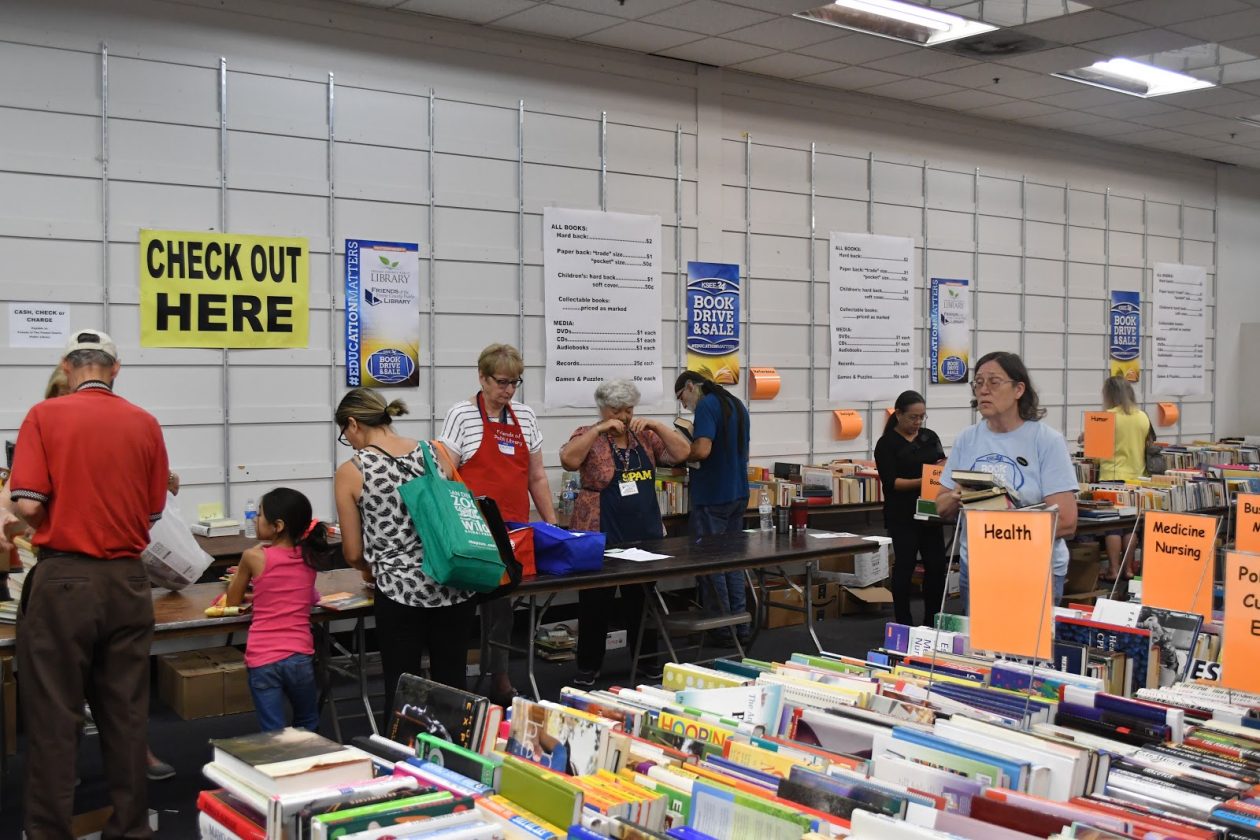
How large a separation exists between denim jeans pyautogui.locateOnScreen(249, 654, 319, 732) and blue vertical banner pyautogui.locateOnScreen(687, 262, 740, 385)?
13.8ft

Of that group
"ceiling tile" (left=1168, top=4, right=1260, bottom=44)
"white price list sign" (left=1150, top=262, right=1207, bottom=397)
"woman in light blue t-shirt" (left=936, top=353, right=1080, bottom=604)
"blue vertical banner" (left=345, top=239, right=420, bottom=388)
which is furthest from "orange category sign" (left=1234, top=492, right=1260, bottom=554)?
"white price list sign" (left=1150, top=262, right=1207, bottom=397)

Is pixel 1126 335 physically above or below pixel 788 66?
below

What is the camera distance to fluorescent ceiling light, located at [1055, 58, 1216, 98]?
8.34 meters

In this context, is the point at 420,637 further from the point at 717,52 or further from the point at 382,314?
the point at 717,52

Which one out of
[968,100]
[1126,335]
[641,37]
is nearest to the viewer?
[641,37]

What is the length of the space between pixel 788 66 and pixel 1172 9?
241 centimetres

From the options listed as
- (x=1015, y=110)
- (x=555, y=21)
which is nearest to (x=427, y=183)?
(x=555, y=21)

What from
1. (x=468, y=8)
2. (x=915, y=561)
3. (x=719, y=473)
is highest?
(x=468, y=8)

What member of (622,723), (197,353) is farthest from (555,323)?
(622,723)

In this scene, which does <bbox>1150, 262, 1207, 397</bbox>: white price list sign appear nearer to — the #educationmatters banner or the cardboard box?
the #educationmatters banner

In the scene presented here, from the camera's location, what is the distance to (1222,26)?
7.06m

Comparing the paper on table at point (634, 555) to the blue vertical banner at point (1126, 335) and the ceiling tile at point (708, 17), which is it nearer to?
the ceiling tile at point (708, 17)

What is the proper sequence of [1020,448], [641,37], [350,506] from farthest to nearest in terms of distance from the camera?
[641,37] < [1020,448] < [350,506]

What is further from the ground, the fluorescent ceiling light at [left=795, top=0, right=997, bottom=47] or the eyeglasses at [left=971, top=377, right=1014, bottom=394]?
the fluorescent ceiling light at [left=795, top=0, right=997, bottom=47]
